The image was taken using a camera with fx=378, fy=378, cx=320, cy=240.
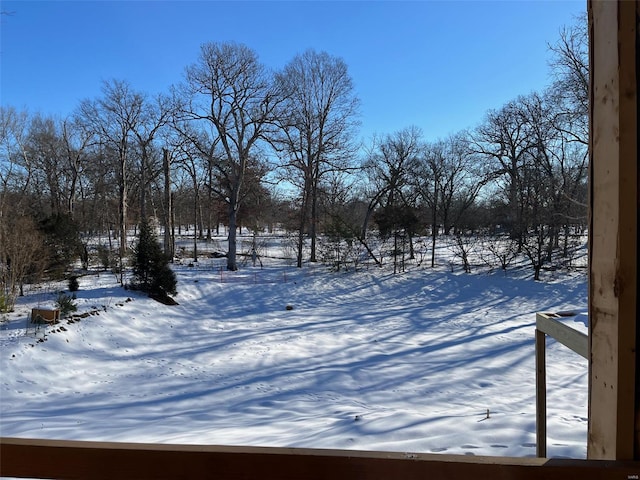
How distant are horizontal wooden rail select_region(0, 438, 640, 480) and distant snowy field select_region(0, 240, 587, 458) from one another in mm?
1567

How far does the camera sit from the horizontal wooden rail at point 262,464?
1.02 metres

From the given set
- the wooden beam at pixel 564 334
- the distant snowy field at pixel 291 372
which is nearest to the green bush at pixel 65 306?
the distant snowy field at pixel 291 372

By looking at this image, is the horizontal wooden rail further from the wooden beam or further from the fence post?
the fence post

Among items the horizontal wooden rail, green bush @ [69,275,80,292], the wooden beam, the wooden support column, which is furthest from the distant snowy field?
the horizontal wooden rail

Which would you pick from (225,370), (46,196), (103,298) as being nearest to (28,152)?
(46,196)

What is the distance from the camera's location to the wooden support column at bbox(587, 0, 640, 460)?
45.0 inches

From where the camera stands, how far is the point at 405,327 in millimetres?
11172

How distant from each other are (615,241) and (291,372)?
23.3 ft

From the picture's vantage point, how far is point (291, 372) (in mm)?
7582

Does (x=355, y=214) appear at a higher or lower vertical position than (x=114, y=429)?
higher

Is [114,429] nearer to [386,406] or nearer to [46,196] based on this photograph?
[386,406]

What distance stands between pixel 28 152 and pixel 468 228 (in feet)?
106

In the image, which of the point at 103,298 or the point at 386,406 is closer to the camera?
the point at 386,406

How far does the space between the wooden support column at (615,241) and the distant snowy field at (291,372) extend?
4.08 ft
